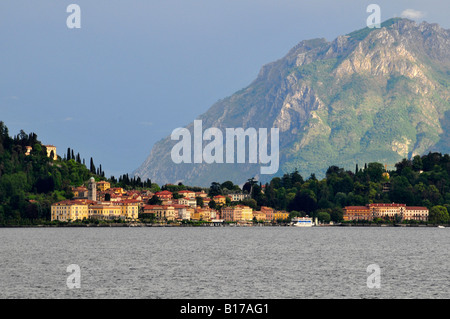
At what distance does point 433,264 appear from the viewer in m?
95.5

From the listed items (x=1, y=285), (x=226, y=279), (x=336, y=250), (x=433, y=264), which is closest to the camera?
(x=1, y=285)

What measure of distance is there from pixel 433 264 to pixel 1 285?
167 ft

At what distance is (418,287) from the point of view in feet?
234

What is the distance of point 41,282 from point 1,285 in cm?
415

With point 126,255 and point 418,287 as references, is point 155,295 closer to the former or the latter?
point 418,287

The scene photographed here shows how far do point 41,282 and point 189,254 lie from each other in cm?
3965

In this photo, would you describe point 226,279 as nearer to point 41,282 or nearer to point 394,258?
point 41,282

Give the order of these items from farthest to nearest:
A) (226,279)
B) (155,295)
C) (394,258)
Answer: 1. (394,258)
2. (226,279)
3. (155,295)

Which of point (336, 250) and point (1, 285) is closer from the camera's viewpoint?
point (1, 285)
